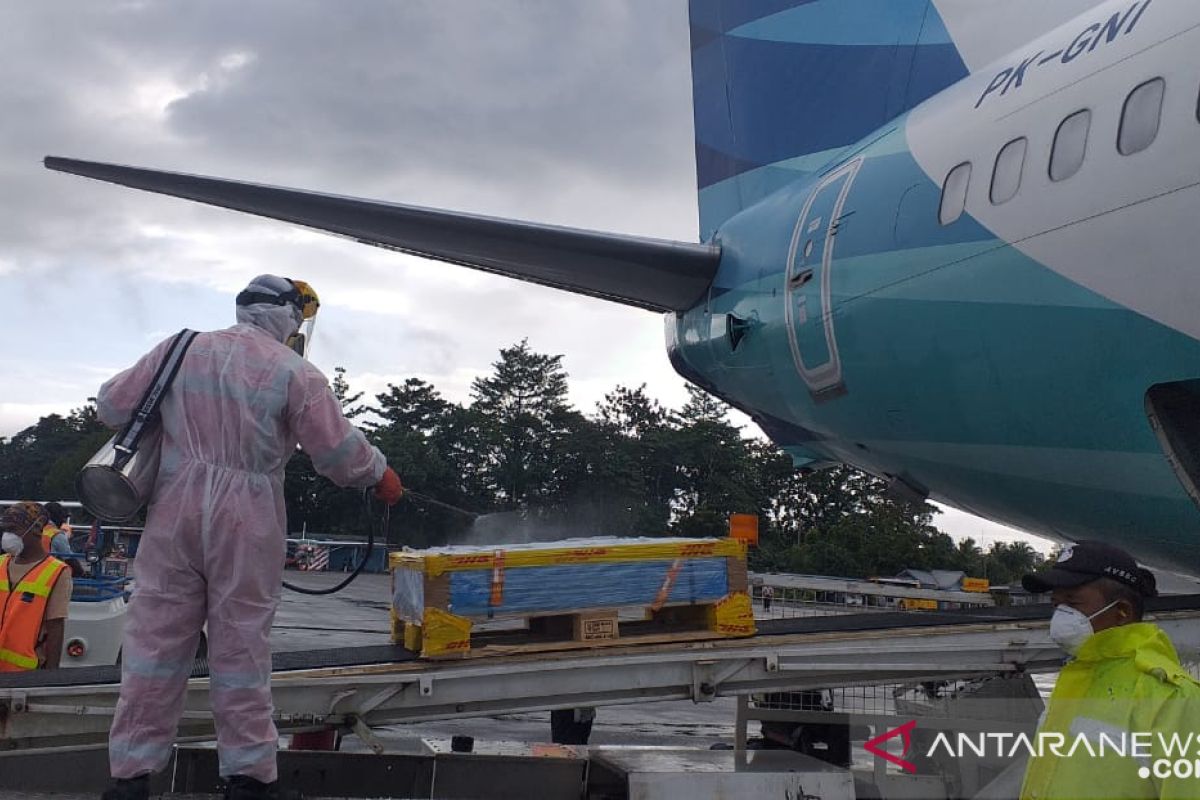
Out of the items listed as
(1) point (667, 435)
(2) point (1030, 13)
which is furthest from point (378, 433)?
(2) point (1030, 13)

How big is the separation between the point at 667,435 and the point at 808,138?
6143 cm

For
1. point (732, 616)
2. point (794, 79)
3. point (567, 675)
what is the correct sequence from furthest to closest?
1. point (794, 79)
2. point (732, 616)
3. point (567, 675)

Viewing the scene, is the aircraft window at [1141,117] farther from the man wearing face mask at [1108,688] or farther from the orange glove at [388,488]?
the orange glove at [388,488]

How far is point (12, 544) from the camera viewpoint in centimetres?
502

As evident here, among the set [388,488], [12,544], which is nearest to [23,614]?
[12,544]

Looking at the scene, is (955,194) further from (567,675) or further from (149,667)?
(149,667)

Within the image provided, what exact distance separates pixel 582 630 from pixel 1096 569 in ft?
7.66

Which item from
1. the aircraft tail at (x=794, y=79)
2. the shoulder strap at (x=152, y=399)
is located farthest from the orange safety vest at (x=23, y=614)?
the aircraft tail at (x=794, y=79)

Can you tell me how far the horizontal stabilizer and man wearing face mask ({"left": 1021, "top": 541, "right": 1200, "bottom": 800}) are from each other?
550cm

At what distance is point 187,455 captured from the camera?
3352 mm

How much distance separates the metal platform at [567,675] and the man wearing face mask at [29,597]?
104cm

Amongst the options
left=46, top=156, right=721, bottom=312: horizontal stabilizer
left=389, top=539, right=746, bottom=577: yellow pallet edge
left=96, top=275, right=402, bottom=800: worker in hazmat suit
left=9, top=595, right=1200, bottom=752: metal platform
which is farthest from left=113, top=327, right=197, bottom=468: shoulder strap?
left=46, top=156, right=721, bottom=312: horizontal stabilizer

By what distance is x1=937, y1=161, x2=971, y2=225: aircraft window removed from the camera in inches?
228

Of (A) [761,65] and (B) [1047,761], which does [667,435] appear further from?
(B) [1047,761]
